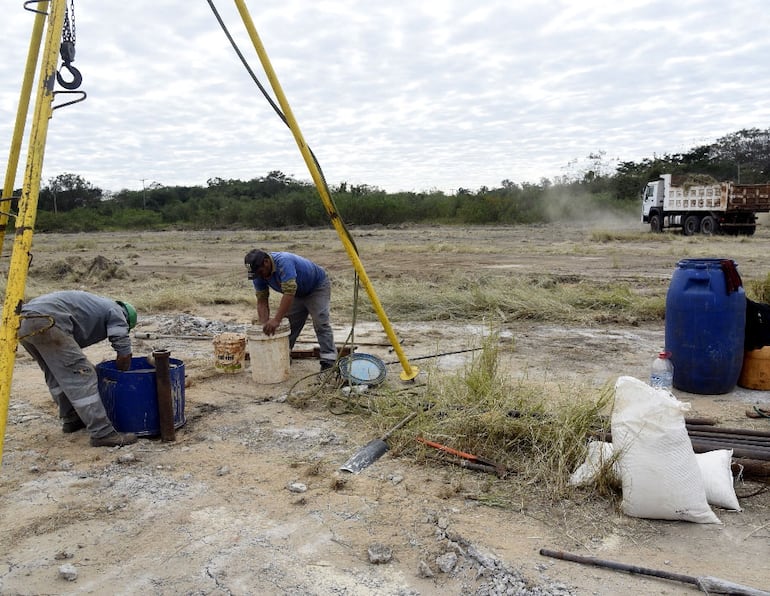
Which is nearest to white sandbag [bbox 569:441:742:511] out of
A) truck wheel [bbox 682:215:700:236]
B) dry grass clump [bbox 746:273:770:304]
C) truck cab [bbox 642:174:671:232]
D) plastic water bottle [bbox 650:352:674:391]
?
plastic water bottle [bbox 650:352:674:391]

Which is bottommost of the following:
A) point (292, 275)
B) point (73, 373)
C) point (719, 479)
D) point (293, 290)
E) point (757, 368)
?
point (719, 479)

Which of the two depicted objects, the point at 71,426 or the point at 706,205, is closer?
the point at 71,426

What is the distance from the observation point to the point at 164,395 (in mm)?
4516

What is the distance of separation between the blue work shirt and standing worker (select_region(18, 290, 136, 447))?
1414 millimetres

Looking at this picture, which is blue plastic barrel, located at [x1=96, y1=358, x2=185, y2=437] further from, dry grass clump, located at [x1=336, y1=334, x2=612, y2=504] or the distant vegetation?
the distant vegetation

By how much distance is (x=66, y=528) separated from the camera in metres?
3.33

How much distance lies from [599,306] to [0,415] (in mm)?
8019

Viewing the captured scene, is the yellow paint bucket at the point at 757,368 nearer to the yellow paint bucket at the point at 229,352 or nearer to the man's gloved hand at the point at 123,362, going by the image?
the yellow paint bucket at the point at 229,352

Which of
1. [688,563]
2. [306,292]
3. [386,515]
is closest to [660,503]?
[688,563]

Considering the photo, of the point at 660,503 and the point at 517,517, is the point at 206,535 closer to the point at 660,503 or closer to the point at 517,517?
the point at 517,517

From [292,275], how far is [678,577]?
12.5 ft

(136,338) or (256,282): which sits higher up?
(256,282)

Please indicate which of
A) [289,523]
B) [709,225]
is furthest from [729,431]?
[709,225]

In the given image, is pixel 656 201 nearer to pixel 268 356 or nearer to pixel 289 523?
pixel 268 356
